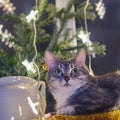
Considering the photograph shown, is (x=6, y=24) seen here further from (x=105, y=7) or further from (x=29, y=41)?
(x=105, y=7)

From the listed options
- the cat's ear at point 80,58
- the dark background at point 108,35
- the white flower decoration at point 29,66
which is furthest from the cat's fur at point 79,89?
the dark background at point 108,35

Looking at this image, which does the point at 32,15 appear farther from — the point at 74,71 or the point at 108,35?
the point at 108,35

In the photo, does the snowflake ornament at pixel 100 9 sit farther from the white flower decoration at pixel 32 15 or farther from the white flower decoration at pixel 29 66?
the white flower decoration at pixel 29 66

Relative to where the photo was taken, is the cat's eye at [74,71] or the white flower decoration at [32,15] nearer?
the cat's eye at [74,71]

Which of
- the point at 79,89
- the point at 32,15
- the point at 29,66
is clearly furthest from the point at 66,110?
the point at 32,15

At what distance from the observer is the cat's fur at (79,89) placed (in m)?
0.83

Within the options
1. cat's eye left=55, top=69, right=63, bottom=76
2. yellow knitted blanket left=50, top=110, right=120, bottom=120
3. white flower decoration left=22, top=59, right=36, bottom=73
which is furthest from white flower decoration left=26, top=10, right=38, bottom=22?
yellow knitted blanket left=50, top=110, right=120, bottom=120

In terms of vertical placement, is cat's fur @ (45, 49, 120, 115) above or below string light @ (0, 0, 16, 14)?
below

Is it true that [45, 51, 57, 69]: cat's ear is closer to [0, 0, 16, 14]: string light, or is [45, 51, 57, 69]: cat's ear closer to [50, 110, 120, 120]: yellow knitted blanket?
A: [50, 110, 120, 120]: yellow knitted blanket

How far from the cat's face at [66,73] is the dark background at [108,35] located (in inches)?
22.4

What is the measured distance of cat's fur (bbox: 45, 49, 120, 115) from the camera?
0.83m

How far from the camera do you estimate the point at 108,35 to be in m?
1.45

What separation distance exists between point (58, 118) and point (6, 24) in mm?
747

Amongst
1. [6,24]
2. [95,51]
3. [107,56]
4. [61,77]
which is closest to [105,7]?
[107,56]
